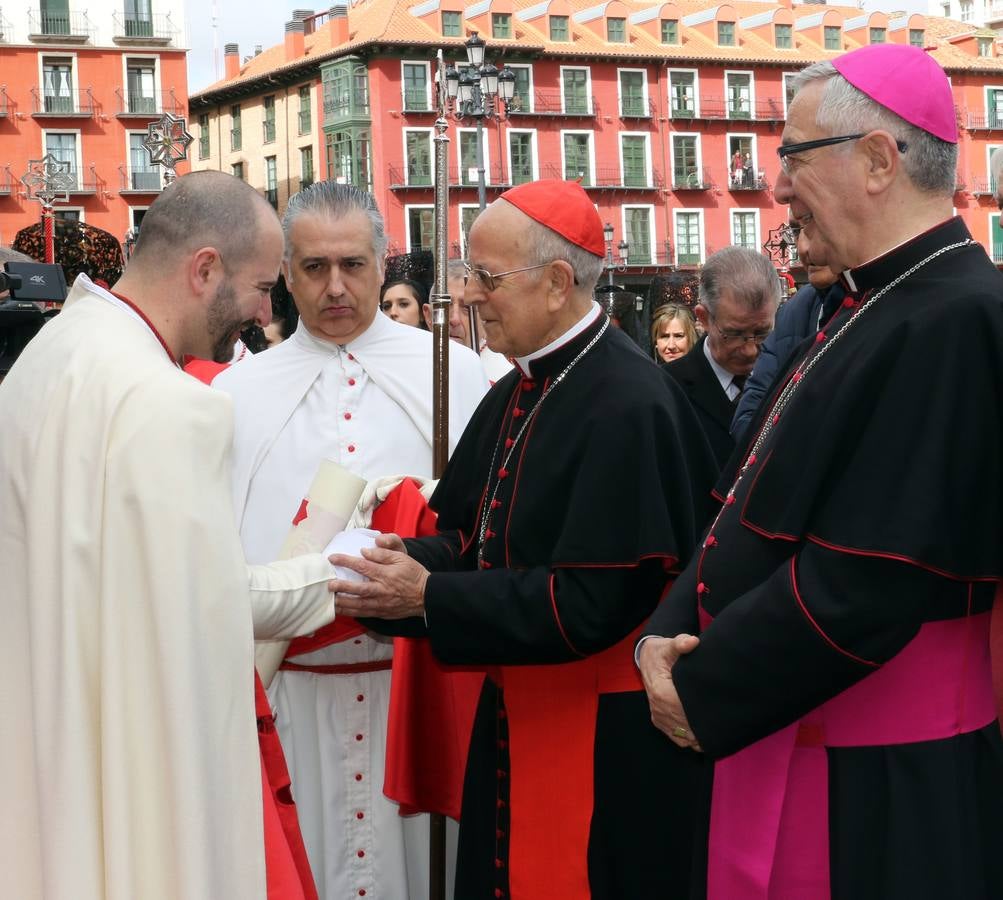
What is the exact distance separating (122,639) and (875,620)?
1396 mm

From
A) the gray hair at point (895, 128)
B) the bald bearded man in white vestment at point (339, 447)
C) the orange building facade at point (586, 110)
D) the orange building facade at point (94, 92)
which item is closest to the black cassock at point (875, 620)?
the gray hair at point (895, 128)

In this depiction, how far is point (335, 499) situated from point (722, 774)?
1318 mm

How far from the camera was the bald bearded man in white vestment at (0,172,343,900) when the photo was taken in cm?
276

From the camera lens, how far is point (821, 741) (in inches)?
105

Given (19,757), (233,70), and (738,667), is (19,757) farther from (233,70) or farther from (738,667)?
(233,70)

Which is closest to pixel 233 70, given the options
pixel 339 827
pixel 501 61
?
pixel 501 61

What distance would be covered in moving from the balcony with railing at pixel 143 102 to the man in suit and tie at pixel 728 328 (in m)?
38.8

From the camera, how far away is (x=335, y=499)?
368 cm

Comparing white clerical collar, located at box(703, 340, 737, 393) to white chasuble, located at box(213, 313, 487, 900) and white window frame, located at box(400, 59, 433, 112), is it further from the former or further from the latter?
white window frame, located at box(400, 59, 433, 112)

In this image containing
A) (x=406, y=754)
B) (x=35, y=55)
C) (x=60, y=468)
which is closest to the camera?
(x=60, y=468)

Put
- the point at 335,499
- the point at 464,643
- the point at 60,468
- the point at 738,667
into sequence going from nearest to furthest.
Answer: the point at 738,667 → the point at 60,468 → the point at 464,643 → the point at 335,499

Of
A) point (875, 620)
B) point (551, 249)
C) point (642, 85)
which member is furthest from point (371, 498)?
point (642, 85)

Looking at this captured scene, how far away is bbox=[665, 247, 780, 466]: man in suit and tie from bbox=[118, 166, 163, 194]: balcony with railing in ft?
124

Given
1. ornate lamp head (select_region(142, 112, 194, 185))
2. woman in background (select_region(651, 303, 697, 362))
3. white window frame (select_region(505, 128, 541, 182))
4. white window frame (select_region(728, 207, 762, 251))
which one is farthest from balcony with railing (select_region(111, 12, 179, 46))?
woman in background (select_region(651, 303, 697, 362))
